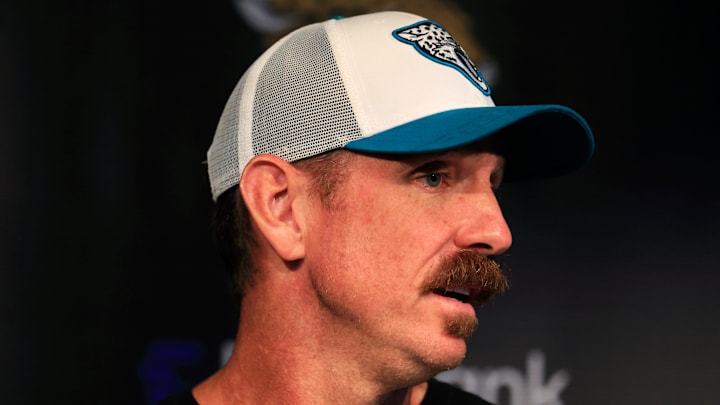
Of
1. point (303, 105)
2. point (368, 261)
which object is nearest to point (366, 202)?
point (368, 261)

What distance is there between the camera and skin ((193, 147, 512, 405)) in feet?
4.64

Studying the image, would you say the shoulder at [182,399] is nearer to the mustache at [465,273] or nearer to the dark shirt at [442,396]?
the dark shirt at [442,396]

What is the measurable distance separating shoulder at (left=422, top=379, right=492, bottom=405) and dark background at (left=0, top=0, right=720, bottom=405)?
41 cm

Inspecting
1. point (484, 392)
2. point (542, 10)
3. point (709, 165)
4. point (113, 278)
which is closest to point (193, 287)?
point (113, 278)

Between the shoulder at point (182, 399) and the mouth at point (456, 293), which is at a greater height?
the mouth at point (456, 293)

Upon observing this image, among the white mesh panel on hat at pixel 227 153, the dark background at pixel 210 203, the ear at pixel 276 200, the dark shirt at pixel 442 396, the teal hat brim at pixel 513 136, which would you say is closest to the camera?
the teal hat brim at pixel 513 136

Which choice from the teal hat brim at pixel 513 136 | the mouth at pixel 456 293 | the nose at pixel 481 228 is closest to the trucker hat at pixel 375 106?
the teal hat brim at pixel 513 136

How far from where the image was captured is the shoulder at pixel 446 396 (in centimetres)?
180

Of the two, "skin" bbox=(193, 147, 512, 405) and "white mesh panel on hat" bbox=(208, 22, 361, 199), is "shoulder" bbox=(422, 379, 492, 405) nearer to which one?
"skin" bbox=(193, 147, 512, 405)

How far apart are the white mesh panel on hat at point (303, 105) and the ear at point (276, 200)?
3 centimetres

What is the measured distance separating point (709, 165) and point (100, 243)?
151cm

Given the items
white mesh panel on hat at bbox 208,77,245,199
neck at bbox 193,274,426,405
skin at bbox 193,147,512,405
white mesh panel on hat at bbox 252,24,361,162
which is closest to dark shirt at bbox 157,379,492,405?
neck at bbox 193,274,426,405

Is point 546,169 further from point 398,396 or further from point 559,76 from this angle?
point 559,76

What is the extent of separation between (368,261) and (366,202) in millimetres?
92
